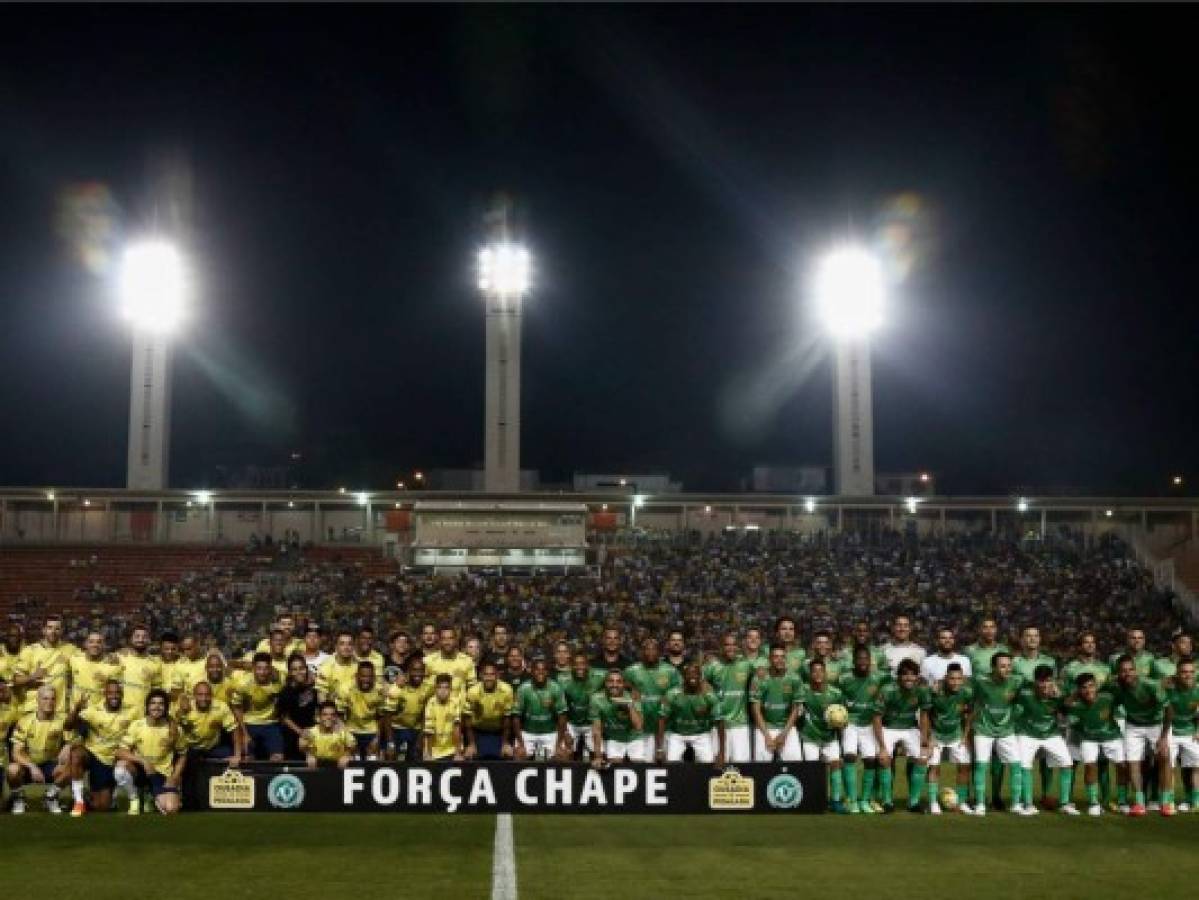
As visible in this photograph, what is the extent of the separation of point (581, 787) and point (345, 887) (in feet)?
11.5

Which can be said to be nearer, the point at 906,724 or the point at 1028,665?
the point at 906,724

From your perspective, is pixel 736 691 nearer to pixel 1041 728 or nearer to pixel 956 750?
pixel 956 750

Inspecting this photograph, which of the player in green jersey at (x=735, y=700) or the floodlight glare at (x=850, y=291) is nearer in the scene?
the player in green jersey at (x=735, y=700)

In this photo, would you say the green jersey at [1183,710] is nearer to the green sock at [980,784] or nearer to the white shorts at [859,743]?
the green sock at [980,784]

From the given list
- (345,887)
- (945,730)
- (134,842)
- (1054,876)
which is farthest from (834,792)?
(134,842)

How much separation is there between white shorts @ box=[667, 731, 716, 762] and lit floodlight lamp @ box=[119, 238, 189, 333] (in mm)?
30116

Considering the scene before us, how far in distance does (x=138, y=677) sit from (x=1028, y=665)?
9.67 m

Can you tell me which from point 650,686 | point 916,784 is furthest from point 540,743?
point 916,784

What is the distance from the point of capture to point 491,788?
442 inches

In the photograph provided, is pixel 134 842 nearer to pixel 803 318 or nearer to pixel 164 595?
pixel 164 595

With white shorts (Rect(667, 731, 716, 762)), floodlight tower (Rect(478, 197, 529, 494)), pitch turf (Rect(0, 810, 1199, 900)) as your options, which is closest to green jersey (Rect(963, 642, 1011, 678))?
pitch turf (Rect(0, 810, 1199, 900))

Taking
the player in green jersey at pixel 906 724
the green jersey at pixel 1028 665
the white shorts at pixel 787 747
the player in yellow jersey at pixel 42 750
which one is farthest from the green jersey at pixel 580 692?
the player in yellow jersey at pixel 42 750

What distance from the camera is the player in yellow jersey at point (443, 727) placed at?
480 inches

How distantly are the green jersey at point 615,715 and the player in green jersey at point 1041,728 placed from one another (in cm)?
393
